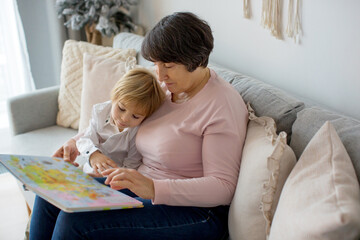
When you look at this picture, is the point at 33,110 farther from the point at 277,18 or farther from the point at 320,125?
the point at 320,125

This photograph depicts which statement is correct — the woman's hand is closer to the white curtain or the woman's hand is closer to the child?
the child

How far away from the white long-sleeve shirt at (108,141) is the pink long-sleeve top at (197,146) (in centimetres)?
6

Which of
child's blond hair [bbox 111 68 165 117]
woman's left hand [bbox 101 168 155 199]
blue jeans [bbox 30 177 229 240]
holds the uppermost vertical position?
child's blond hair [bbox 111 68 165 117]

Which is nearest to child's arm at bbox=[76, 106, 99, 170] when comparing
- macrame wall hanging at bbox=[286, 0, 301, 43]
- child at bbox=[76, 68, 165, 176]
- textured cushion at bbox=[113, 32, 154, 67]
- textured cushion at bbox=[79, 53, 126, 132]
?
child at bbox=[76, 68, 165, 176]

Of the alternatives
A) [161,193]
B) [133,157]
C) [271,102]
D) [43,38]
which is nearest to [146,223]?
[161,193]

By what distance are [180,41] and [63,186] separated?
0.59 m

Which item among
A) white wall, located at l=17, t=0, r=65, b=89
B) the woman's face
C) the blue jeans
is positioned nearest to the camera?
A: the blue jeans

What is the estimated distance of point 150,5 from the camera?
2668mm

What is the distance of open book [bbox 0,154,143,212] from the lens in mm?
1076

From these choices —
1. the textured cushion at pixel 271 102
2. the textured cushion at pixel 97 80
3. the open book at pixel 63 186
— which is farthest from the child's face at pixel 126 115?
the textured cushion at pixel 97 80

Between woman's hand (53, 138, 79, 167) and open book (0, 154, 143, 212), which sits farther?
woman's hand (53, 138, 79, 167)

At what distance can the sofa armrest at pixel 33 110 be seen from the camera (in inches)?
85.2

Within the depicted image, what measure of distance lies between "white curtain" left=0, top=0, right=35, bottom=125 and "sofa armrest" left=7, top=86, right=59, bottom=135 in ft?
2.96

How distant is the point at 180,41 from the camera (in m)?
1.26
